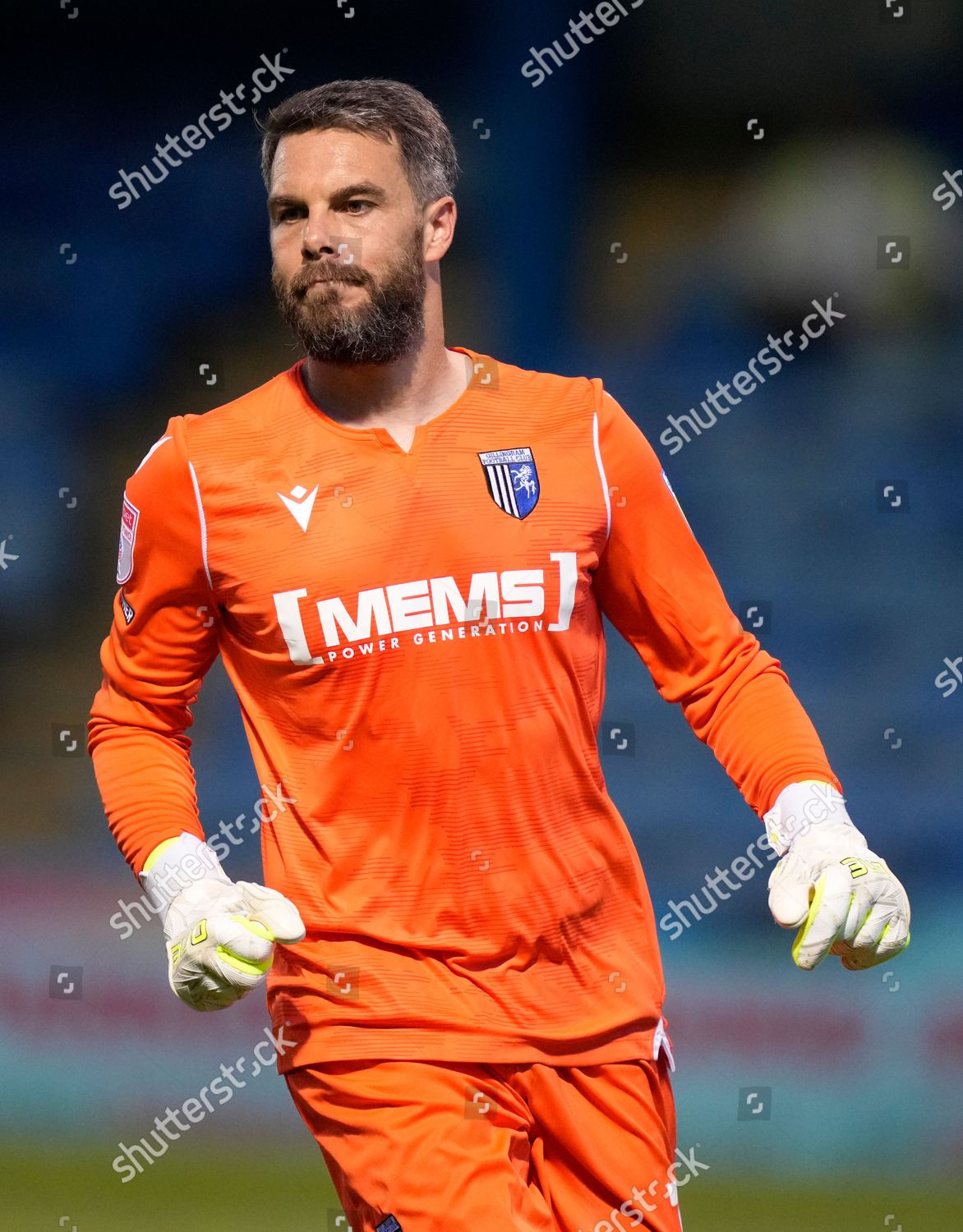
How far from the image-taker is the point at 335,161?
8.80 feet

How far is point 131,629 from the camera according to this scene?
2734 millimetres

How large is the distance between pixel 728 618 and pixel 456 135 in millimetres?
3906

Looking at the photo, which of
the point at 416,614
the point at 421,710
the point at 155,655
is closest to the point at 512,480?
the point at 416,614

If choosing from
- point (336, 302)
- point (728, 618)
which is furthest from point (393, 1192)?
point (336, 302)

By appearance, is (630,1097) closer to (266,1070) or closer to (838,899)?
(838,899)

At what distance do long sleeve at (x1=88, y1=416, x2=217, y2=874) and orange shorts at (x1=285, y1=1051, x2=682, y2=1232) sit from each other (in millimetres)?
433

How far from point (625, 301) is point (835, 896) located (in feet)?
14.0

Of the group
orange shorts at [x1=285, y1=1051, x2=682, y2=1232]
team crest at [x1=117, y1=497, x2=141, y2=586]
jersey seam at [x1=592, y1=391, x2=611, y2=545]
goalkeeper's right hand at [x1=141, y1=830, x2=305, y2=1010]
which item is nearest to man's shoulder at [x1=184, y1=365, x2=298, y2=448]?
team crest at [x1=117, y1=497, x2=141, y2=586]

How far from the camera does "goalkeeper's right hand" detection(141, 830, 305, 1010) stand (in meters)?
2.33

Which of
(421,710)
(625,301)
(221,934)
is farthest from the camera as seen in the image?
(625,301)

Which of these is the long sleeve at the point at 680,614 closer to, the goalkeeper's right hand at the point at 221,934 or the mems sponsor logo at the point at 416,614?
the mems sponsor logo at the point at 416,614

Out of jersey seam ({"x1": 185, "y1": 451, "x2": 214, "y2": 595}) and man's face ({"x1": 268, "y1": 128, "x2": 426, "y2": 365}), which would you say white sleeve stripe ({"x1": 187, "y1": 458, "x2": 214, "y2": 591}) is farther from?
man's face ({"x1": 268, "y1": 128, "x2": 426, "y2": 365})

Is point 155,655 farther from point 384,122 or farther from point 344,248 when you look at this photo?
point 384,122

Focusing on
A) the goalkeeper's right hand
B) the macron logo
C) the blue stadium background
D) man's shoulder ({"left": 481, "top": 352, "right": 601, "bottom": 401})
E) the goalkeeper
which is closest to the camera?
the goalkeeper's right hand
